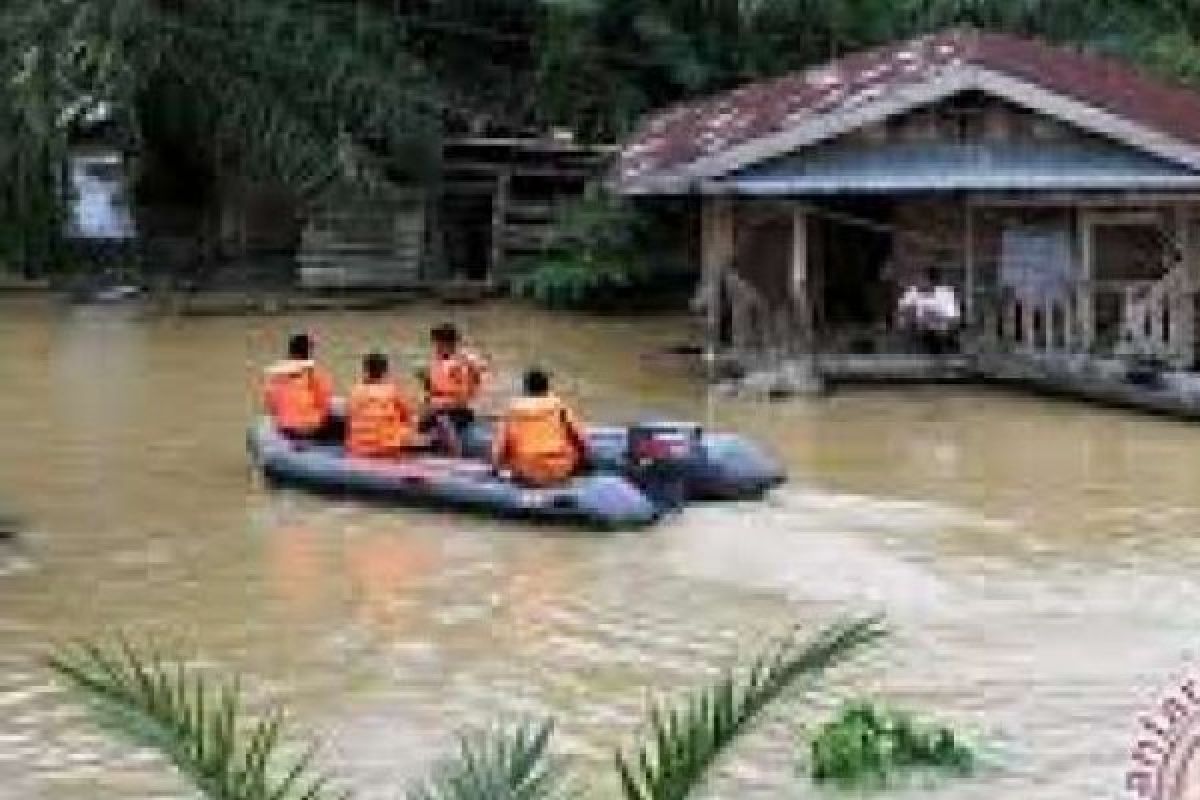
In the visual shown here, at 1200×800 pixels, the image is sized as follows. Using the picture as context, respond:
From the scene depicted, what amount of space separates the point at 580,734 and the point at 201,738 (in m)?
6.96

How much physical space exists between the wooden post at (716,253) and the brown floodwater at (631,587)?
1.96m

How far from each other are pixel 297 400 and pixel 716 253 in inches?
296

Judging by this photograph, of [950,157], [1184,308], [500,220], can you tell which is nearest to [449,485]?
[950,157]

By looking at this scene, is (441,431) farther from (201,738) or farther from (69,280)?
(69,280)

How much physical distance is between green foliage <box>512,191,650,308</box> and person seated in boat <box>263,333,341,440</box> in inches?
462

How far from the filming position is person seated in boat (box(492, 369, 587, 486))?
17.8 metres

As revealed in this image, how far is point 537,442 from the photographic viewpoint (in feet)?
58.6

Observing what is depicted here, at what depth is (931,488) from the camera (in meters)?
19.7

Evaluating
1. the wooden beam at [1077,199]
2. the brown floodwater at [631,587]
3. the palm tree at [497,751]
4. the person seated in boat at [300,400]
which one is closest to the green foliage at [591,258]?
the wooden beam at [1077,199]

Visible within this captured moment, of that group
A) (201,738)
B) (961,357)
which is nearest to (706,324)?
(961,357)

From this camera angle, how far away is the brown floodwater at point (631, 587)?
12.6 metres

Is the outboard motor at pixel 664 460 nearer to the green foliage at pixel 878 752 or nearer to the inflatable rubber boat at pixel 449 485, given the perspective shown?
the inflatable rubber boat at pixel 449 485

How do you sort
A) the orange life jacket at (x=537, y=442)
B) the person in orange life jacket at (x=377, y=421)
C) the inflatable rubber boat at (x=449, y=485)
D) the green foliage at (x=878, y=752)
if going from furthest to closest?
the person in orange life jacket at (x=377, y=421), the orange life jacket at (x=537, y=442), the inflatable rubber boat at (x=449, y=485), the green foliage at (x=878, y=752)

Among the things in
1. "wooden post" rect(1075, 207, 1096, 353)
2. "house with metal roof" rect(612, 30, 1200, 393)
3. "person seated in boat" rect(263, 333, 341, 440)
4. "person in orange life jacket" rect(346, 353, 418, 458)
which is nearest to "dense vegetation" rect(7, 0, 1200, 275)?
"house with metal roof" rect(612, 30, 1200, 393)
